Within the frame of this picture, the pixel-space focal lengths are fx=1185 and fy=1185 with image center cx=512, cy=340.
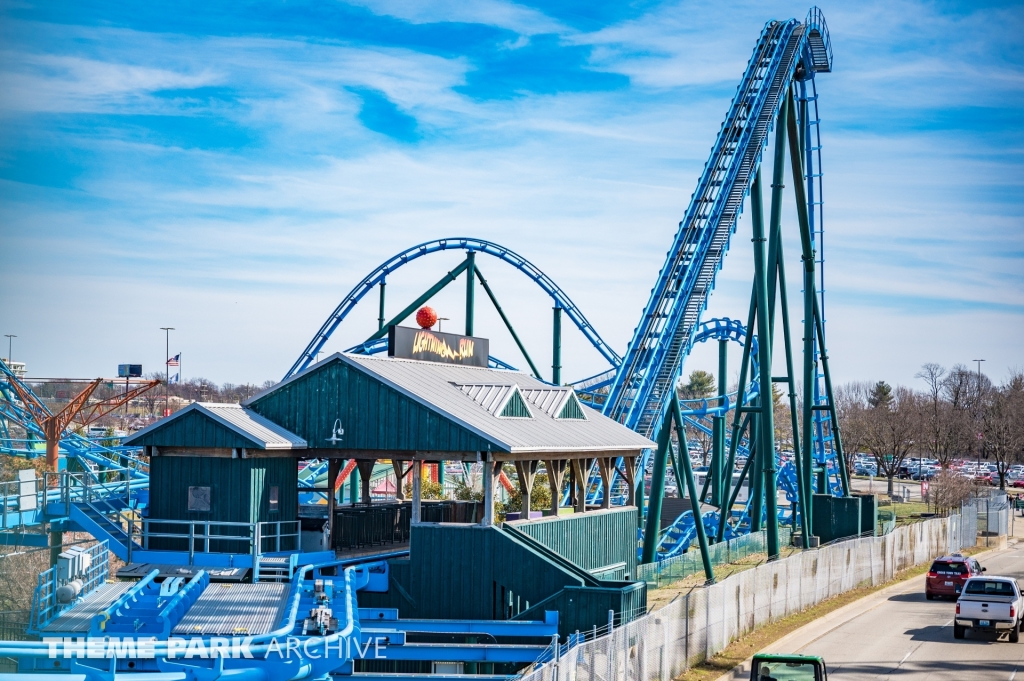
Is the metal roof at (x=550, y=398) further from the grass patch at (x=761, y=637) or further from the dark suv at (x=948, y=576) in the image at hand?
the dark suv at (x=948, y=576)

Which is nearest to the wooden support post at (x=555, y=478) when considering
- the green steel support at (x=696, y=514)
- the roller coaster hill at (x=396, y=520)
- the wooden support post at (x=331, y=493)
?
the roller coaster hill at (x=396, y=520)

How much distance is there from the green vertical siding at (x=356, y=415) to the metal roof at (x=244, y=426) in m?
0.55

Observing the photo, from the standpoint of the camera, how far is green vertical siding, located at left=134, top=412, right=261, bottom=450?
81.7 ft

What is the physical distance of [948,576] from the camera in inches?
1501

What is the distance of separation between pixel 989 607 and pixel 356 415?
660 inches

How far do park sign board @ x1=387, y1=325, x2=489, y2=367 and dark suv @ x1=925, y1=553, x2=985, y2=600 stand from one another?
1644cm

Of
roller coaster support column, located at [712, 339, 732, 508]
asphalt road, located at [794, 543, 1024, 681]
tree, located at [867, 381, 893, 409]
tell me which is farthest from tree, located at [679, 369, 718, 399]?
asphalt road, located at [794, 543, 1024, 681]

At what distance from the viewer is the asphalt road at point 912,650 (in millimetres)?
25453

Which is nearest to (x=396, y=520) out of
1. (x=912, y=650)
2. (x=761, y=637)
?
(x=761, y=637)

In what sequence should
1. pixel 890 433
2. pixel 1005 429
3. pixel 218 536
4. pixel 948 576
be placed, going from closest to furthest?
pixel 218 536 < pixel 948 576 < pixel 1005 429 < pixel 890 433

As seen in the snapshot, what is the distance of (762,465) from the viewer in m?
41.2

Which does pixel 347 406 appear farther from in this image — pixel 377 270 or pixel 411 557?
pixel 377 270

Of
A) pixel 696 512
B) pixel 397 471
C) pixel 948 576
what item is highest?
pixel 397 471

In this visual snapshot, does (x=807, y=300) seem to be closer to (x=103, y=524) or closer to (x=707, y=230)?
(x=707, y=230)
